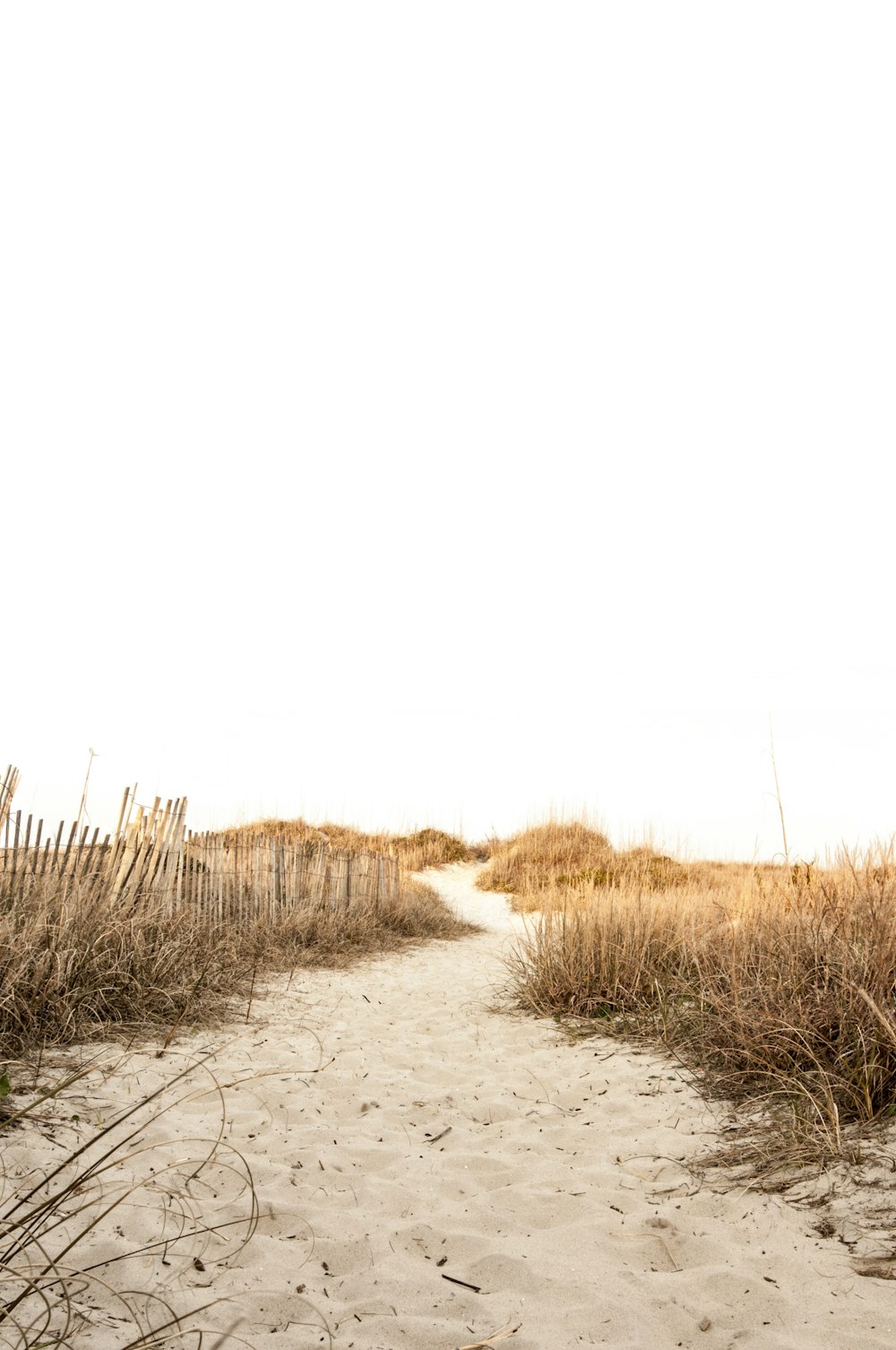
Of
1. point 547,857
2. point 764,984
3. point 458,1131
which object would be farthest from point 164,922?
point 547,857

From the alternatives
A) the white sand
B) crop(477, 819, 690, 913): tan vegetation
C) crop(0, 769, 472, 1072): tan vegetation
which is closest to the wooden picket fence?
crop(0, 769, 472, 1072): tan vegetation

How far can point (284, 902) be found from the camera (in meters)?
7.88

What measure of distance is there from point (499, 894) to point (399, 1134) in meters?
11.5

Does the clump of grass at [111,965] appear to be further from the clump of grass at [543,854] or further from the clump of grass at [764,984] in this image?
the clump of grass at [543,854]

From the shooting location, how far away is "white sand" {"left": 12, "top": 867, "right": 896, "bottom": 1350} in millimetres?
1899

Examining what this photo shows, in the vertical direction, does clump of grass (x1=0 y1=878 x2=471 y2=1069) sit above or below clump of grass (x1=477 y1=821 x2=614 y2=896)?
below

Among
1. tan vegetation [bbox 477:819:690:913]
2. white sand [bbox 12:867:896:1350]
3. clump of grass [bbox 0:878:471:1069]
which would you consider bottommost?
white sand [bbox 12:867:896:1350]

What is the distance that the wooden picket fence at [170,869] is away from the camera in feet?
17.3

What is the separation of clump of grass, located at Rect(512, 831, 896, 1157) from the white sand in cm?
27

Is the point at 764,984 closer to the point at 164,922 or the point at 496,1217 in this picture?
the point at 496,1217

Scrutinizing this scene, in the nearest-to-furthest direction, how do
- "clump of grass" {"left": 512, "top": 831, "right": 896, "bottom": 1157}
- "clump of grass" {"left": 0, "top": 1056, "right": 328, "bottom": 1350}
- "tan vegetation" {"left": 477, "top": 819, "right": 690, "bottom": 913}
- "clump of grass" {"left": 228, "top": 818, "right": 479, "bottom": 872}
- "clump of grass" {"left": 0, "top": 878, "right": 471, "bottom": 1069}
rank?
"clump of grass" {"left": 0, "top": 1056, "right": 328, "bottom": 1350} < "clump of grass" {"left": 512, "top": 831, "right": 896, "bottom": 1157} < "clump of grass" {"left": 0, "top": 878, "right": 471, "bottom": 1069} < "tan vegetation" {"left": 477, "top": 819, "right": 690, "bottom": 913} < "clump of grass" {"left": 228, "top": 818, "right": 479, "bottom": 872}

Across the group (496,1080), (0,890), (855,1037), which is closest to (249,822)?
(0,890)

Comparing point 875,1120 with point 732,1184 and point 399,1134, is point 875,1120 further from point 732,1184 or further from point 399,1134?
point 399,1134

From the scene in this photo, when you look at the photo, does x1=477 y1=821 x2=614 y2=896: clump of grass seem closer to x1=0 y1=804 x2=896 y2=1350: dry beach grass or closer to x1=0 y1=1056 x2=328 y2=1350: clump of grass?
x1=0 y1=804 x2=896 y2=1350: dry beach grass
